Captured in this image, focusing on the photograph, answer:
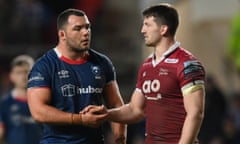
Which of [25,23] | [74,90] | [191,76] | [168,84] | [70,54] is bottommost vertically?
[25,23]

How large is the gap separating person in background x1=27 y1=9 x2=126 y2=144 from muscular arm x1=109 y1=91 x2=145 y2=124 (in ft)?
0.70

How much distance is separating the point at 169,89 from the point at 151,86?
25 cm

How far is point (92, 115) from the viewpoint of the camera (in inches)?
472

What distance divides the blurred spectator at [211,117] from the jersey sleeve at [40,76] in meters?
6.09

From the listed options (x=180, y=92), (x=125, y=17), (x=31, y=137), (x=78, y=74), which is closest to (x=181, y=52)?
(x=180, y=92)

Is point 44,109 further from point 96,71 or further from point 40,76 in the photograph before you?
point 96,71

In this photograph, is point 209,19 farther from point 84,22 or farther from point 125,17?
point 84,22

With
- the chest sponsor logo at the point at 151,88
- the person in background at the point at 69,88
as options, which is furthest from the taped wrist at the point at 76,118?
the chest sponsor logo at the point at 151,88

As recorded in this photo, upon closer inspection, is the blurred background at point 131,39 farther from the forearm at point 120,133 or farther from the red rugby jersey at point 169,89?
the red rugby jersey at point 169,89

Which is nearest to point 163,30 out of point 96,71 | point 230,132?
point 96,71

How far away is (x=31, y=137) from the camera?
1500cm

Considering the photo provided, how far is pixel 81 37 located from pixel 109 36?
34.7 feet

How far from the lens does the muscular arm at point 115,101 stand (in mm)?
12703

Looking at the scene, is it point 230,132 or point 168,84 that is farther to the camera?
point 230,132
